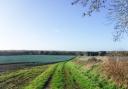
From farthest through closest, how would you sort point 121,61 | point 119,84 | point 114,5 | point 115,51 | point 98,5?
point 115,51 < point 121,61 < point 119,84 < point 114,5 < point 98,5

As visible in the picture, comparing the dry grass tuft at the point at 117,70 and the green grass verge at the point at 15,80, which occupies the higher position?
the dry grass tuft at the point at 117,70

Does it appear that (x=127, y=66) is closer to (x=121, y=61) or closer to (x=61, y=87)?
(x=121, y=61)

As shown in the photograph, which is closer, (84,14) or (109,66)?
(84,14)

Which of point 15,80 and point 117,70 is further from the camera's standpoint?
point 15,80

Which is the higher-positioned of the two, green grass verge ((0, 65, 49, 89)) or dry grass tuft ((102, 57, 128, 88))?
dry grass tuft ((102, 57, 128, 88))

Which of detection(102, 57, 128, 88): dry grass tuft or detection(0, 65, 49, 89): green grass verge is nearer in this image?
detection(102, 57, 128, 88): dry grass tuft

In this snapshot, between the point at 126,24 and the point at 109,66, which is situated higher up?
the point at 126,24

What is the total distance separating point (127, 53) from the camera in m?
31.9

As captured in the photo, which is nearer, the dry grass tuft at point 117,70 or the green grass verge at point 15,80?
the dry grass tuft at point 117,70

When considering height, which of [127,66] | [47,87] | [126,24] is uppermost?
[126,24]

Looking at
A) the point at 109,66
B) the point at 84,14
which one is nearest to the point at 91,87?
the point at 109,66

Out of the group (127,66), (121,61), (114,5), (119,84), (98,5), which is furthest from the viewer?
(121,61)

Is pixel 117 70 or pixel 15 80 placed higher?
pixel 117 70

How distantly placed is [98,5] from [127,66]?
15.7 meters
